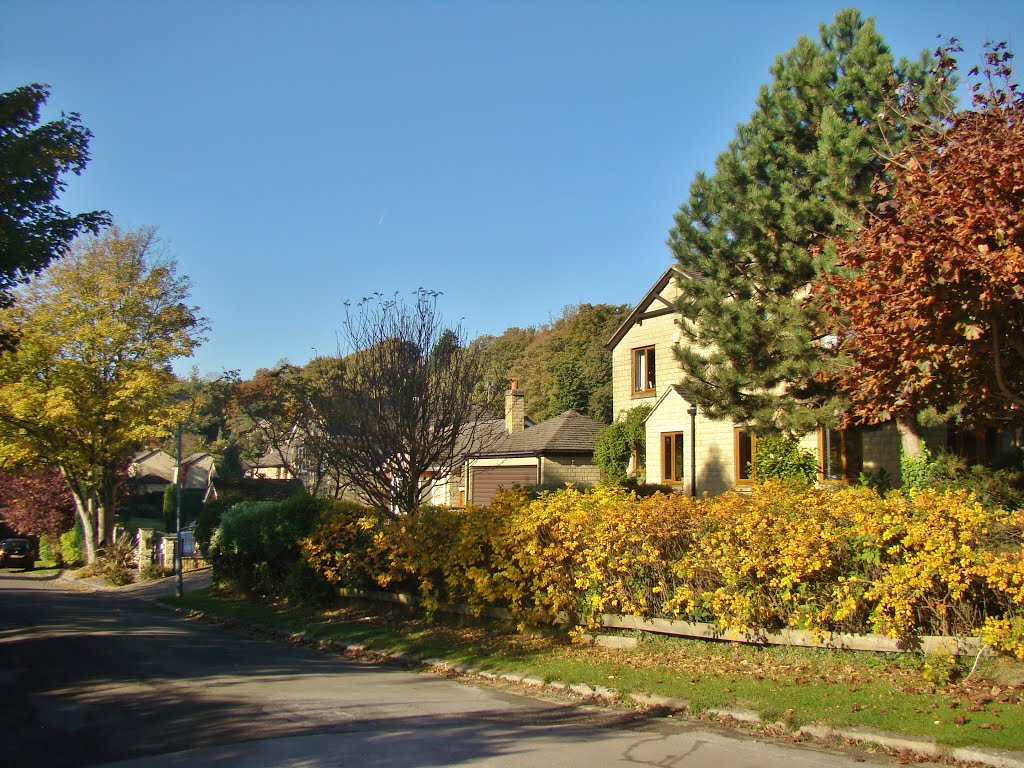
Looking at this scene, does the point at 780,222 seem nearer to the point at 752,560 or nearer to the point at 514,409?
the point at 752,560

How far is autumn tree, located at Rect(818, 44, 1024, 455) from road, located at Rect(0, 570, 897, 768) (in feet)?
16.5

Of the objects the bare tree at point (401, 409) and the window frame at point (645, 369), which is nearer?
the bare tree at point (401, 409)

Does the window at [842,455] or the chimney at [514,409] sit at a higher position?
the chimney at [514,409]

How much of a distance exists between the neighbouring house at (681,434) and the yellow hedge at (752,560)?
8416 millimetres

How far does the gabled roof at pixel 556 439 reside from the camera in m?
36.1

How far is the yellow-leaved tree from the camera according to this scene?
30.9 meters

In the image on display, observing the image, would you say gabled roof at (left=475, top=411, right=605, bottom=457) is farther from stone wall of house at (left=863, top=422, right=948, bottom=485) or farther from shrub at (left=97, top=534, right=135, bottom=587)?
shrub at (left=97, top=534, right=135, bottom=587)

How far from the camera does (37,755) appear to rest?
7703mm

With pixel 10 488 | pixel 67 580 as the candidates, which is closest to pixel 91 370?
pixel 67 580

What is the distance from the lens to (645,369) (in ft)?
108

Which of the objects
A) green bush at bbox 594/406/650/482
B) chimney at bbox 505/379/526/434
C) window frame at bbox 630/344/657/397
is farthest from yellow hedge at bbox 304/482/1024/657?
chimney at bbox 505/379/526/434

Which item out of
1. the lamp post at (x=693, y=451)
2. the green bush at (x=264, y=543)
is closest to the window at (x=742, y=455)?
the lamp post at (x=693, y=451)

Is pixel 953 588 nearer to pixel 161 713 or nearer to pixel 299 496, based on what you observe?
pixel 161 713

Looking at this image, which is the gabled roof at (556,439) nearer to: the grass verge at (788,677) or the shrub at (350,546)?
the shrub at (350,546)
